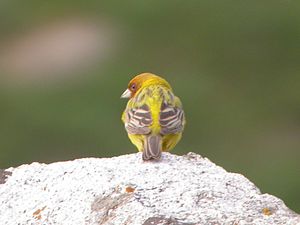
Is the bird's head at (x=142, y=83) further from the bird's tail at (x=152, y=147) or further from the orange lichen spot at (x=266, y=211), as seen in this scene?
the orange lichen spot at (x=266, y=211)

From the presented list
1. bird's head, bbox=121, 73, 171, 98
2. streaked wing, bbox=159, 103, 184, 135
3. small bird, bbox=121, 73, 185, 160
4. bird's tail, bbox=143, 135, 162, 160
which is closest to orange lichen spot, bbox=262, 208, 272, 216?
bird's tail, bbox=143, 135, 162, 160

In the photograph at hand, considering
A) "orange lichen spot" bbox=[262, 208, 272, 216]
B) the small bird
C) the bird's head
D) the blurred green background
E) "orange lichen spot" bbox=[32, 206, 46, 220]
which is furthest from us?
the blurred green background

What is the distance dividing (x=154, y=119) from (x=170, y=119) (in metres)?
0.11

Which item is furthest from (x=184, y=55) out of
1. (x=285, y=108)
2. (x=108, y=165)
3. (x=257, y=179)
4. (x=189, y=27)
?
(x=108, y=165)

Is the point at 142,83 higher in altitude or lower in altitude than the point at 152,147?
higher

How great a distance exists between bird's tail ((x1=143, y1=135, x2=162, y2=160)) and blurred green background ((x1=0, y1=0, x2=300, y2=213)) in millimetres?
4514

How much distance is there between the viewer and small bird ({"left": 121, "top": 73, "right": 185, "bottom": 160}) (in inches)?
417

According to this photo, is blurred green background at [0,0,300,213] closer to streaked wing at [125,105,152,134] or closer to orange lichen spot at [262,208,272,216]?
streaked wing at [125,105,152,134]

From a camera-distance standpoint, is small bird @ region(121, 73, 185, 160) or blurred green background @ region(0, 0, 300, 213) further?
blurred green background @ region(0, 0, 300, 213)

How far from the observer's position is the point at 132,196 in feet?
27.0

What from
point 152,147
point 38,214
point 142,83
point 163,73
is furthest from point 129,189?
point 163,73

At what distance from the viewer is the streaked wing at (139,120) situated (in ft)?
35.0

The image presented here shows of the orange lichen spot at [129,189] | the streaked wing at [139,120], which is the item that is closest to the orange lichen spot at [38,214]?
the orange lichen spot at [129,189]

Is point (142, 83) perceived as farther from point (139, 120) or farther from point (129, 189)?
point (129, 189)
